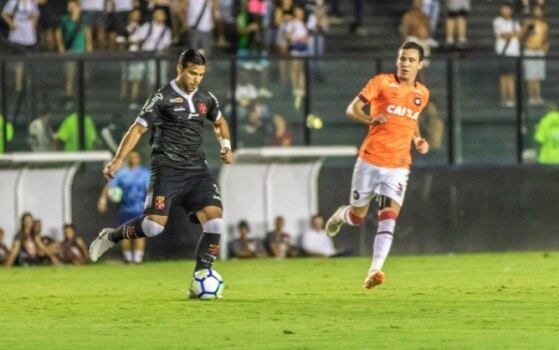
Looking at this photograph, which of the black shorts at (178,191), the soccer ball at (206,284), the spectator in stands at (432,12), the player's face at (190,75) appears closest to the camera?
the player's face at (190,75)

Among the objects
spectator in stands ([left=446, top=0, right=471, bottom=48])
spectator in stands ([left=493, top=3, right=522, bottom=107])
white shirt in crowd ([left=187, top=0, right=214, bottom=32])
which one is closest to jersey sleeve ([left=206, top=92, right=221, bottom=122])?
white shirt in crowd ([left=187, top=0, right=214, bottom=32])

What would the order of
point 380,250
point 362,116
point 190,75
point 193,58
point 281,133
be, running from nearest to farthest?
point 193,58 < point 190,75 < point 380,250 < point 362,116 < point 281,133

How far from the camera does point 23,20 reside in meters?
31.1

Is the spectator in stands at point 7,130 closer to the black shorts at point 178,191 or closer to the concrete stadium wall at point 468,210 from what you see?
the concrete stadium wall at point 468,210

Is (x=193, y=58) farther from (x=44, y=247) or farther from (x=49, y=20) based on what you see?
(x=49, y=20)

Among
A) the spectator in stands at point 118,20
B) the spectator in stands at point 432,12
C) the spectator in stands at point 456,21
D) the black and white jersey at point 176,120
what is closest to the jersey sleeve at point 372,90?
the black and white jersey at point 176,120

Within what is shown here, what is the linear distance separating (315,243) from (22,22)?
6.27 meters

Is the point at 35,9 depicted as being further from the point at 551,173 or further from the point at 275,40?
the point at 551,173

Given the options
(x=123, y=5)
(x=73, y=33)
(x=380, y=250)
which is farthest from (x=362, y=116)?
(x=123, y=5)

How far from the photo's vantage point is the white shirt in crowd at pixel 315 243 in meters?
30.8

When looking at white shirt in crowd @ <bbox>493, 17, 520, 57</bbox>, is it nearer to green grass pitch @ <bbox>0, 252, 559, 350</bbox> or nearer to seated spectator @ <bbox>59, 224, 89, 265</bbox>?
green grass pitch @ <bbox>0, 252, 559, 350</bbox>

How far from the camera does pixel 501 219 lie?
3172 centimetres

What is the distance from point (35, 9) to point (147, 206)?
13300mm

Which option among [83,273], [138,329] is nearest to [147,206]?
[138,329]
